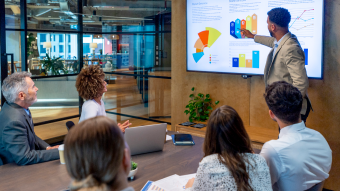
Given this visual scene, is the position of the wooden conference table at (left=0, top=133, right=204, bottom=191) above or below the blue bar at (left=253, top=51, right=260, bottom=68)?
below

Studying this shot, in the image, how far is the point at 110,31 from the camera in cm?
578

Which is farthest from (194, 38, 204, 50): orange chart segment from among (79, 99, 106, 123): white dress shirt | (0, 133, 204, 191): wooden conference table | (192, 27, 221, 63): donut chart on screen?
(0, 133, 204, 191): wooden conference table

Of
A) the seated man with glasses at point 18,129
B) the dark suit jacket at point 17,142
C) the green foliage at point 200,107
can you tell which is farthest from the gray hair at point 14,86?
the green foliage at point 200,107

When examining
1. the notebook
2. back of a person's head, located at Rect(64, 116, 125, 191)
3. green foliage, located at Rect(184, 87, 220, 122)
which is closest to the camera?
back of a person's head, located at Rect(64, 116, 125, 191)

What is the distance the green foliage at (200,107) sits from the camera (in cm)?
421

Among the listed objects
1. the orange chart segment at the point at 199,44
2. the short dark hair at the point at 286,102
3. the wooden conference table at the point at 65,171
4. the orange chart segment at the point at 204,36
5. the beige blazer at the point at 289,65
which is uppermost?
the orange chart segment at the point at 204,36

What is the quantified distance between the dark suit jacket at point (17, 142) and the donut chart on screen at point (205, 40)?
8.54ft

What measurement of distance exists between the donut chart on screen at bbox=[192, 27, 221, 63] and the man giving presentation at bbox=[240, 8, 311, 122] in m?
1.16

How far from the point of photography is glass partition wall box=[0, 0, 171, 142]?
4.59 m

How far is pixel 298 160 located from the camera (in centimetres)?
154

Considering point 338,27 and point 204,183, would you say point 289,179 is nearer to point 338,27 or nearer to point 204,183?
point 204,183

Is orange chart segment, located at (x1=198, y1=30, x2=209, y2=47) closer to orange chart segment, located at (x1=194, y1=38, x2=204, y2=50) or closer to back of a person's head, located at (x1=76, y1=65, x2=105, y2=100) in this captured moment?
orange chart segment, located at (x1=194, y1=38, x2=204, y2=50)

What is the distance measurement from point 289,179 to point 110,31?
15.9ft

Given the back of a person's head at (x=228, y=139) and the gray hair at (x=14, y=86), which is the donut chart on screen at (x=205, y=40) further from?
the back of a person's head at (x=228, y=139)
